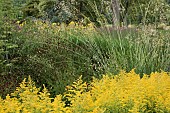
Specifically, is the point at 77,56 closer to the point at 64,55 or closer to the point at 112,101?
the point at 64,55

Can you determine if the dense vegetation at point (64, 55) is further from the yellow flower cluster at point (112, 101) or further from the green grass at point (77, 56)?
the yellow flower cluster at point (112, 101)

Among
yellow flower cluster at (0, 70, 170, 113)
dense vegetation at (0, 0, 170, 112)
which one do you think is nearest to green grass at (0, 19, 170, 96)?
dense vegetation at (0, 0, 170, 112)

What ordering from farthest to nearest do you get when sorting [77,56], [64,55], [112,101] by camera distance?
1. [77,56]
2. [64,55]
3. [112,101]

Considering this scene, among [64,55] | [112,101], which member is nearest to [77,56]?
[64,55]

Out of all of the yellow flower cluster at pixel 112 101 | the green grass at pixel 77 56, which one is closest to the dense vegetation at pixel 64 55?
the green grass at pixel 77 56

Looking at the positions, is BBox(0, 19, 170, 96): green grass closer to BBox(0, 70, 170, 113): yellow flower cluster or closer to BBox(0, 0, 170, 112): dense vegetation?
BBox(0, 0, 170, 112): dense vegetation

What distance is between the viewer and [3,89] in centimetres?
574

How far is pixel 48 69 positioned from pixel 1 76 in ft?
2.33

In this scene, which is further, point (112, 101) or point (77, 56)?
point (77, 56)

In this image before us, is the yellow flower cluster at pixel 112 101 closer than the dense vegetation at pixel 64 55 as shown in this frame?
Yes

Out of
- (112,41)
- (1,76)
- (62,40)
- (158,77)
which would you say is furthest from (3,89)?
(158,77)

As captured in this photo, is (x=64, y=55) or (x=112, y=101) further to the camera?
(x=64, y=55)

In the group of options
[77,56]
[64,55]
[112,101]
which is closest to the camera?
[112,101]

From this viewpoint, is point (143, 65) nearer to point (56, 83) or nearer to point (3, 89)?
point (56, 83)
